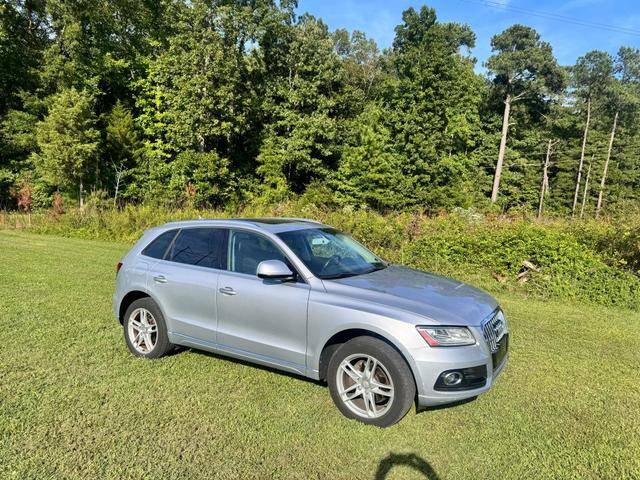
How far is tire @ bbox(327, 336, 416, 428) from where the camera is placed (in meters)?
3.61

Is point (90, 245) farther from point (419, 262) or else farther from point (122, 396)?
point (122, 396)

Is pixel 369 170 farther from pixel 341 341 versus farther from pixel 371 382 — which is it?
pixel 371 382

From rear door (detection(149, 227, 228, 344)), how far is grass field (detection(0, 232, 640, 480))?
1.70ft

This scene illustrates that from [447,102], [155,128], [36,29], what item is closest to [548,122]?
[447,102]

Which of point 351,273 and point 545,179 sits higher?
point 545,179

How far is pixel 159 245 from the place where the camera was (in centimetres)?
533

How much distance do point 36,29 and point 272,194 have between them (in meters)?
23.1

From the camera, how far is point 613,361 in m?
5.61

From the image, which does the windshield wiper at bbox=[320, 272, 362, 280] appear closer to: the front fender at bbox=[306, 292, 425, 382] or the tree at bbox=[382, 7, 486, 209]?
the front fender at bbox=[306, 292, 425, 382]

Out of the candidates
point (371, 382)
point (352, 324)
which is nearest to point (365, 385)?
point (371, 382)

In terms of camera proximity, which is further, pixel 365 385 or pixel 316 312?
pixel 316 312

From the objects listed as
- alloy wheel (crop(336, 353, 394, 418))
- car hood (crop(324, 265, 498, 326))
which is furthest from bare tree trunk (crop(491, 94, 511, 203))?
alloy wheel (crop(336, 353, 394, 418))

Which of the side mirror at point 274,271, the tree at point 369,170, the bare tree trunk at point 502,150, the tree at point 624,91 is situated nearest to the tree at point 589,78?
the tree at point 624,91

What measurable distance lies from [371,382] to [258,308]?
1272 mm
